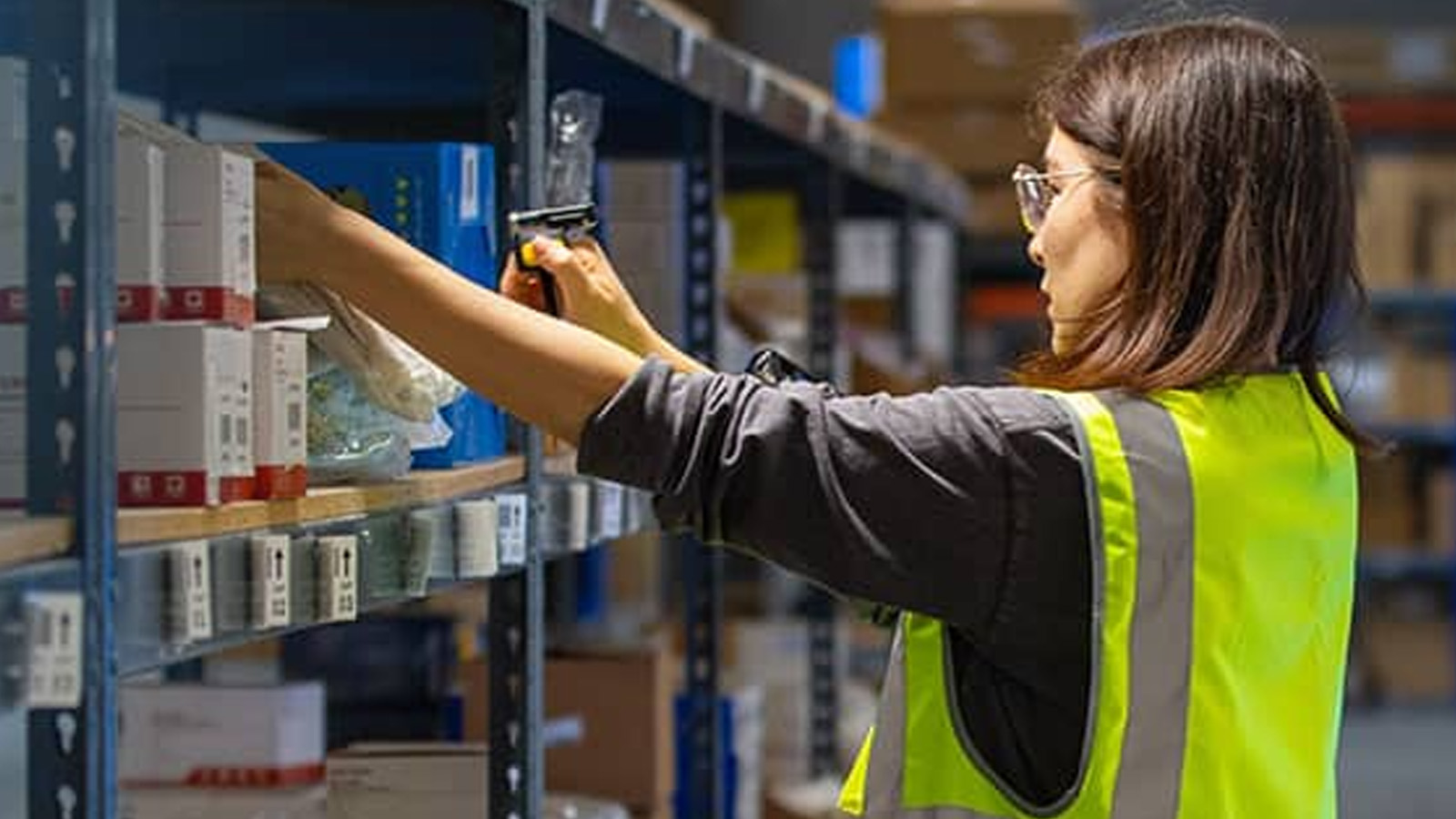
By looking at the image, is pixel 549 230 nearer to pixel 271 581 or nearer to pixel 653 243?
pixel 271 581

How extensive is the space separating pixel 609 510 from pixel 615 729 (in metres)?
0.64

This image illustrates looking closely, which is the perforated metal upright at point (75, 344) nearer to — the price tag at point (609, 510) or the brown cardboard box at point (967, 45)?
the price tag at point (609, 510)

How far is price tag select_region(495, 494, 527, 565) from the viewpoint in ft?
8.41

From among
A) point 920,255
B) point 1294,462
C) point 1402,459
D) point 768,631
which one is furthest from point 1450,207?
point 1294,462

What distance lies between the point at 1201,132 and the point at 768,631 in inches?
123

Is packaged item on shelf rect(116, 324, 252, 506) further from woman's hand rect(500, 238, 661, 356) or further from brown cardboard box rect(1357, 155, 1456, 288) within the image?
brown cardboard box rect(1357, 155, 1456, 288)

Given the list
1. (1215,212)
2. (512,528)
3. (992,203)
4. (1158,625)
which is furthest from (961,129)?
(1158,625)

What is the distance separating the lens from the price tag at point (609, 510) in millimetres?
3066

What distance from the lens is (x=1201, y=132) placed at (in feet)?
7.24

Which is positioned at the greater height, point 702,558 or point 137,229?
point 137,229

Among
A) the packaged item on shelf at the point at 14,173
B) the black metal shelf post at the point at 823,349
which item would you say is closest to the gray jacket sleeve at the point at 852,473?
the packaged item on shelf at the point at 14,173

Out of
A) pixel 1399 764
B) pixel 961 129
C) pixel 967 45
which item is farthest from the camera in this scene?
pixel 1399 764

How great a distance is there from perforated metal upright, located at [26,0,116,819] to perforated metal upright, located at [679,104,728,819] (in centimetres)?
201

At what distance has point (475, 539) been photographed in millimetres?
2441
